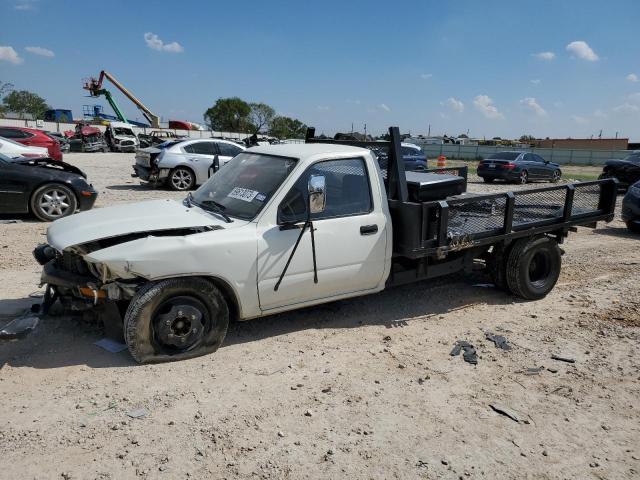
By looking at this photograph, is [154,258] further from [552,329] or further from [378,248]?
[552,329]

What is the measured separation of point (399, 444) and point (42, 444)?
2175mm

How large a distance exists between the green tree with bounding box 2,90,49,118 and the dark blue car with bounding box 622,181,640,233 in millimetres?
85385

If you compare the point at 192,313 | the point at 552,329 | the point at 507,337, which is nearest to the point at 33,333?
the point at 192,313

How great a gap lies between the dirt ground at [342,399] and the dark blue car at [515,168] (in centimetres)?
1671

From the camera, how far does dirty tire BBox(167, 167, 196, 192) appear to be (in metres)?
14.8

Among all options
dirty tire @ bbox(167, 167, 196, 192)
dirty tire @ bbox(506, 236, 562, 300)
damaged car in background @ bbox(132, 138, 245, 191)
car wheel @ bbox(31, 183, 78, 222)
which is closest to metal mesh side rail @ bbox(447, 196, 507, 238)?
dirty tire @ bbox(506, 236, 562, 300)

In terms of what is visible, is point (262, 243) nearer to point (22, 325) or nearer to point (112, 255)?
point (112, 255)

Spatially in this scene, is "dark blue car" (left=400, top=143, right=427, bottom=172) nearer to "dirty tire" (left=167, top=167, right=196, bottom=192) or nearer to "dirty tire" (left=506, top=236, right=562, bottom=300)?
"dirty tire" (left=167, top=167, right=196, bottom=192)

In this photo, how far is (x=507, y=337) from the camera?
4.96 m

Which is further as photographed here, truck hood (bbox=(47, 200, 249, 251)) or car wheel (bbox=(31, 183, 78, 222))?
car wheel (bbox=(31, 183, 78, 222))

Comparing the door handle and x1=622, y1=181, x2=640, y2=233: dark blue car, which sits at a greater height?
the door handle

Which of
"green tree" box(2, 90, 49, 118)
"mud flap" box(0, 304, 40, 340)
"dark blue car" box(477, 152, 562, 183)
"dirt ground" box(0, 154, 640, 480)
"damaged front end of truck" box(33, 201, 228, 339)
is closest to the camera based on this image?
"dirt ground" box(0, 154, 640, 480)

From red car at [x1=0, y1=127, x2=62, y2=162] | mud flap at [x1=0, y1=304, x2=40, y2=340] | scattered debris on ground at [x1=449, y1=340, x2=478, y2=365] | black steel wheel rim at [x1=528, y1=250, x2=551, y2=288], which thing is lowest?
scattered debris on ground at [x1=449, y1=340, x2=478, y2=365]

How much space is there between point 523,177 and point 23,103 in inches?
3236
